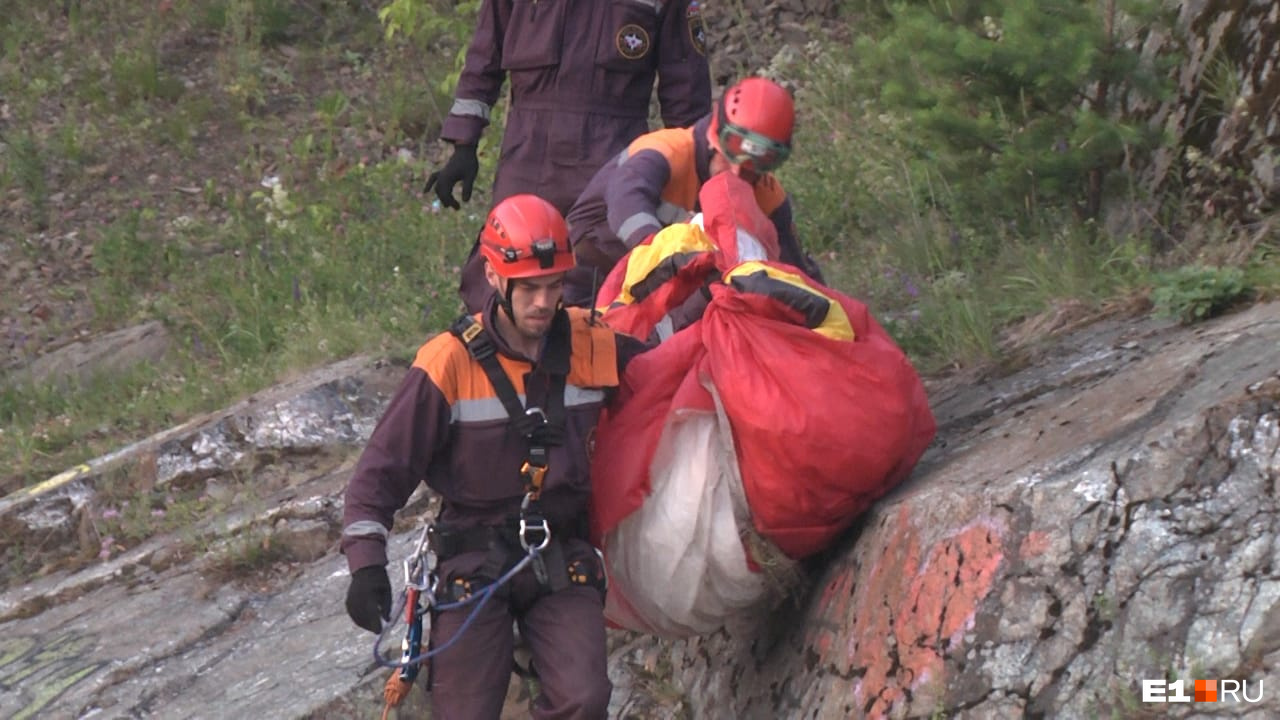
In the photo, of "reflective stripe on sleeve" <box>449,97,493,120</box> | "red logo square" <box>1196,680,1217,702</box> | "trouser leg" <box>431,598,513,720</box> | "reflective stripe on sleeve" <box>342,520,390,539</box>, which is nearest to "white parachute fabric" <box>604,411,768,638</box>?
"trouser leg" <box>431,598,513,720</box>

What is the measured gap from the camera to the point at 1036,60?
492cm

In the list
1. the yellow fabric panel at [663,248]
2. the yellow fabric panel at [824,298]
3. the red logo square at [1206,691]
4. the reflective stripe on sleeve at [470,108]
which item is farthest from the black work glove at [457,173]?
the red logo square at [1206,691]

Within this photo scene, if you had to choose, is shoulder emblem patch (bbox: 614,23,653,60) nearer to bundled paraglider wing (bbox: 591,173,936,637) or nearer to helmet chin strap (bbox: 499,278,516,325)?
bundled paraglider wing (bbox: 591,173,936,637)

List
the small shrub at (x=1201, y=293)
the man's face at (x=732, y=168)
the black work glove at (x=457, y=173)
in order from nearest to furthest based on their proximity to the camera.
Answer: the small shrub at (x=1201, y=293) < the man's face at (x=732, y=168) < the black work glove at (x=457, y=173)

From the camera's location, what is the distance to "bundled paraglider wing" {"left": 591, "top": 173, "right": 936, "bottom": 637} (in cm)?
336

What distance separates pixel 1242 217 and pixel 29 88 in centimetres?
932

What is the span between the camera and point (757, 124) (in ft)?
13.6

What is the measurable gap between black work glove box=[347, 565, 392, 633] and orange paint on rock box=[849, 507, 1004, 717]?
1045mm

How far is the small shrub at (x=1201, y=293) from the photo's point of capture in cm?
398

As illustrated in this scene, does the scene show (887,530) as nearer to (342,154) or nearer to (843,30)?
(843,30)

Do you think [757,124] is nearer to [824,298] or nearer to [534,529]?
[824,298]

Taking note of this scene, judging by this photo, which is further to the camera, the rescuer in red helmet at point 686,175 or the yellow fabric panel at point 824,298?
the rescuer in red helmet at point 686,175

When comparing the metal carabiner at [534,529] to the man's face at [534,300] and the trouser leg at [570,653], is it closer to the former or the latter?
the trouser leg at [570,653]

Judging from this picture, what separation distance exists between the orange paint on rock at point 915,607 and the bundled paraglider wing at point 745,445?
203 mm
